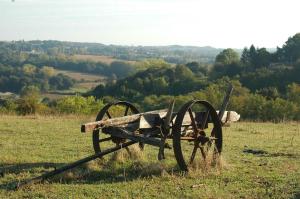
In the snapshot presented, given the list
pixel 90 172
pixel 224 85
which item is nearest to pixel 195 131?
pixel 90 172

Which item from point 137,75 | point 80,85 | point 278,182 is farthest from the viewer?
point 80,85

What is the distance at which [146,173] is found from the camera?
9430 millimetres

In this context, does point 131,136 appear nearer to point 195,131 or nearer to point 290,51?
point 195,131

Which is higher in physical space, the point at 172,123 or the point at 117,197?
the point at 172,123

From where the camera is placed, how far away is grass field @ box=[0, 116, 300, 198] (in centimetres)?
817

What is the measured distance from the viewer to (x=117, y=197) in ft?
26.0

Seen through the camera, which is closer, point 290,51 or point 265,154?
point 265,154

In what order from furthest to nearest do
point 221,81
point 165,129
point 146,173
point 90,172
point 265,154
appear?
1. point 221,81
2. point 265,154
3. point 165,129
4. point 90,172
5. point 146,173

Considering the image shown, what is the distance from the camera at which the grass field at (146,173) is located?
8172mm

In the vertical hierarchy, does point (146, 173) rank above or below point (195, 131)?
below

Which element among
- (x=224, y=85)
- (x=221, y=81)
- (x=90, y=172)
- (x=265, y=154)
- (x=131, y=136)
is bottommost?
(x=224, y=85)

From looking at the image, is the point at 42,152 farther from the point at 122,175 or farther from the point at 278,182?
the point at 278,182

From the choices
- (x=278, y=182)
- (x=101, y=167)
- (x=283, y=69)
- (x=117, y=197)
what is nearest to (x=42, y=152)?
(x=101, y=167)

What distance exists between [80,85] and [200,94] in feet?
212
